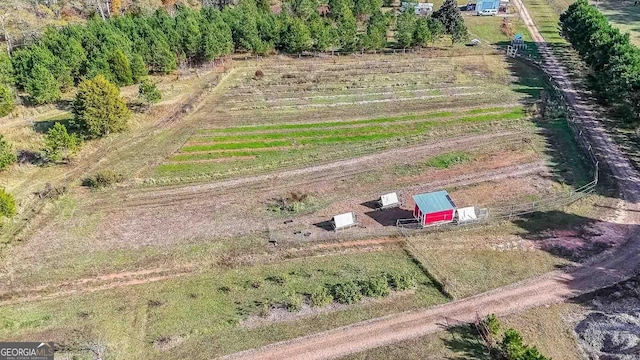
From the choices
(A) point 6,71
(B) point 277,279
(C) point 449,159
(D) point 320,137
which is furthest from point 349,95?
(A) point 6,71

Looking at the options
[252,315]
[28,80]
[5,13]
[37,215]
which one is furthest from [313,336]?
[5,13]

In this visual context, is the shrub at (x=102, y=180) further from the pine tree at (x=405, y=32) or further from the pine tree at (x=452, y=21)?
the pine tree at (x=452, y=21)

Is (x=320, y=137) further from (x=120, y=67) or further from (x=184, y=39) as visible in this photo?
(x=184, y=39)

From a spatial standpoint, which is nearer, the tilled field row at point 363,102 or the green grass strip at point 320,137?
the green grass strip at point 320,137

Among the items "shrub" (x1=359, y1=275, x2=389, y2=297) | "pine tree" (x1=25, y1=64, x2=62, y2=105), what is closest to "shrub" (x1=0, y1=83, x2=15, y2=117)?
"pine tree" (x1=25, y1=64, x2=62, y2=105)

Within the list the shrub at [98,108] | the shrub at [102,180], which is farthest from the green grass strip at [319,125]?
the shrub at [102,180]

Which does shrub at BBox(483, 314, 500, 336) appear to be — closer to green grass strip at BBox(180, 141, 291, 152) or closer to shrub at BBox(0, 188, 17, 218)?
green grass strip at BBox(180, 141, 291, 152)

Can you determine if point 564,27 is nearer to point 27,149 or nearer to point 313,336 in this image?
point 313,336
